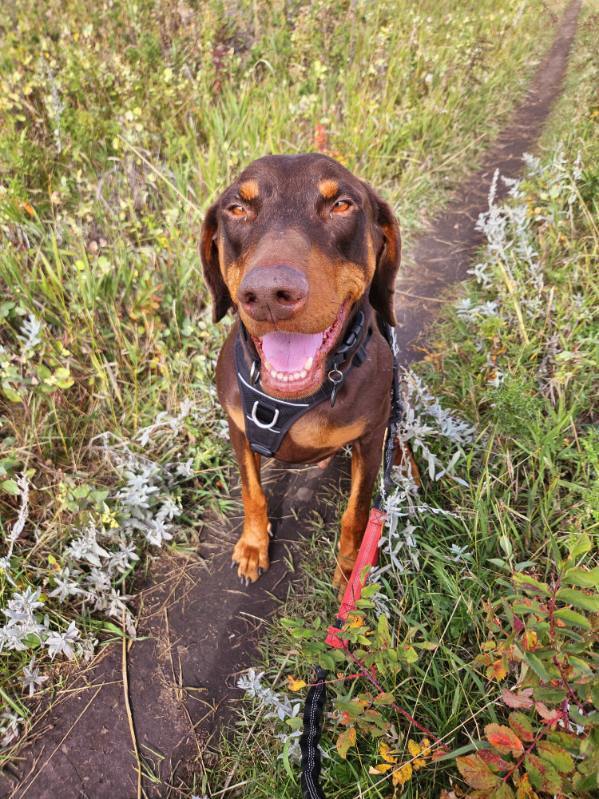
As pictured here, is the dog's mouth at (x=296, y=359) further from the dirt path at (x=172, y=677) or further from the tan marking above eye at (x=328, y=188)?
the dirt path at (x=172, y=677)

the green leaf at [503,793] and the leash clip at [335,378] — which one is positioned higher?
the leash clip at [335,378]

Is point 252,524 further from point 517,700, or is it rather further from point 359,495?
point 517,700

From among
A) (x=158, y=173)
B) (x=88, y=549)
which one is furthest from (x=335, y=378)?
(x=158, y=173)

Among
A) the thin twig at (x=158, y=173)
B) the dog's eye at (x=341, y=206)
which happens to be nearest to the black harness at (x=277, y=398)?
the dog's eye at (x=341, y=206)

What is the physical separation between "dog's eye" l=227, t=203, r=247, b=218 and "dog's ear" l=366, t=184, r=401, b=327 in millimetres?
524

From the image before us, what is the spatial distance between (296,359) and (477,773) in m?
1.20

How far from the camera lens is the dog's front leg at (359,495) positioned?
2105mm

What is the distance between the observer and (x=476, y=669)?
180 cm

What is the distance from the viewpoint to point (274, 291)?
1389mm

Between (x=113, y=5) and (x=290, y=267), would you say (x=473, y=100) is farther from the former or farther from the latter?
(x=290, y=267)

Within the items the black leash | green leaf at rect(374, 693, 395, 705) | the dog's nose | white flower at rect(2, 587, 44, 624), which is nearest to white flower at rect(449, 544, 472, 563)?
the black leash

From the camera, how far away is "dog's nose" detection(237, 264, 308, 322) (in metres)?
1.39

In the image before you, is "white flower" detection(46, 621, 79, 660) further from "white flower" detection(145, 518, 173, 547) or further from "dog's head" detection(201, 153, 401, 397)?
"dog's head" detection(201, 153, 401, 397)

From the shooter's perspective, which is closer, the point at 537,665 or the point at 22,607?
the point at 537,665
